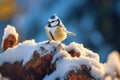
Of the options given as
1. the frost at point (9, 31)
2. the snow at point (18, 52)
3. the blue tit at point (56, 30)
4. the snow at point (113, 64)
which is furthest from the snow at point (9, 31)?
the snow at point (113, 64)

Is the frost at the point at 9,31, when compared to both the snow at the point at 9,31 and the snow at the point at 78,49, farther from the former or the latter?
the snow at the point at 78,49

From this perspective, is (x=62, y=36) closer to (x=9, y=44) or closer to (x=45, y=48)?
(x=45, y=48)

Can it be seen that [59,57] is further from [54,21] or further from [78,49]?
[54,21]

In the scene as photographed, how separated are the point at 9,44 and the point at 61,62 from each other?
58.7 inches

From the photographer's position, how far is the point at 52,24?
5.02 metres

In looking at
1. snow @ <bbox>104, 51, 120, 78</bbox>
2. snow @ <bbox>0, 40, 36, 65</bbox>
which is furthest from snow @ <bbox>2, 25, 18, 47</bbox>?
snow @ <bbox>104, 51, 120, 78</bbox>

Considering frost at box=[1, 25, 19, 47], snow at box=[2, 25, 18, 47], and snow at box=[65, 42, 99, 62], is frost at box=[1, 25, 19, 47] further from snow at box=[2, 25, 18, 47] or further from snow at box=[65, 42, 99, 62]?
snow at box=[65, 42, 99, 62]

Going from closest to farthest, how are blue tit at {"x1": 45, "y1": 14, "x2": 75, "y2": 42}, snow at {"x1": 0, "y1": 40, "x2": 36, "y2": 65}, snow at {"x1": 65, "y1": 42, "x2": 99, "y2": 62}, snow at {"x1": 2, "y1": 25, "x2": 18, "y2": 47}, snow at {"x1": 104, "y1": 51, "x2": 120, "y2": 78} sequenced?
snow at {"x1": 104, "y1": 51, "x2": 120, "y2": 78} < blue tit at {"x1": 45, "y1": 14, "x2": 75, "y2": 42} < snow at {"x1": 65, "y1": 42, "x2": 99, "y2": 62} < snow at {"x1": 0, "y1": 40, "x2": 36, "y2": 65} < snow at {"x1": 2, "y1": 25, "x2": 18, "y2": 47}

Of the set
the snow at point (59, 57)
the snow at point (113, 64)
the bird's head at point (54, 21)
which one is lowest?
the snow at point (113, 64)

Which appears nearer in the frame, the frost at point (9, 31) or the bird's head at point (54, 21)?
the bird's head at point (54, 21)

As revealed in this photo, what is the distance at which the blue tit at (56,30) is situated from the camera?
16.2 ft

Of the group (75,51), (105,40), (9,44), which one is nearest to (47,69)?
(75,51)

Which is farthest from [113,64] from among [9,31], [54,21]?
[9,31]

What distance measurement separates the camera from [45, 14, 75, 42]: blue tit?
4.94 metres
